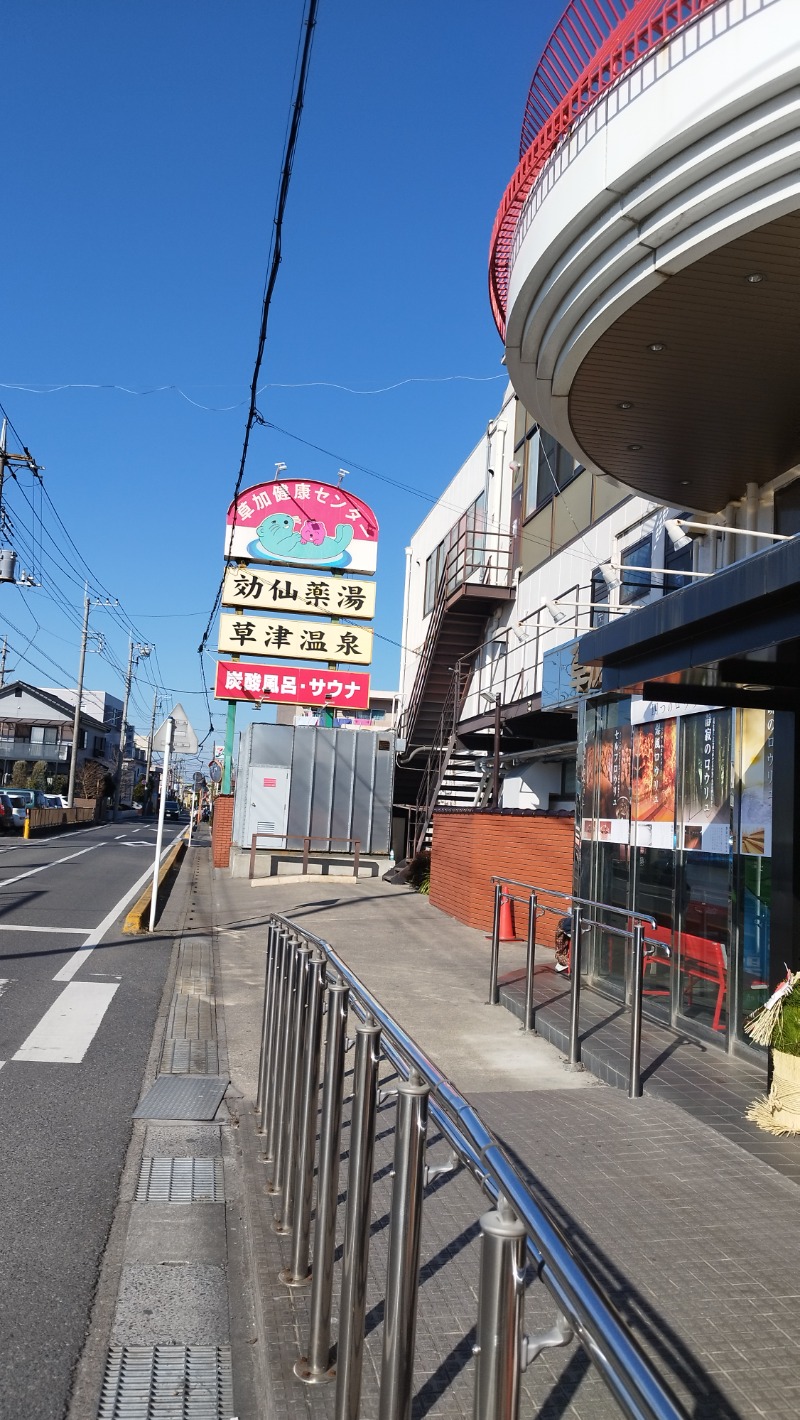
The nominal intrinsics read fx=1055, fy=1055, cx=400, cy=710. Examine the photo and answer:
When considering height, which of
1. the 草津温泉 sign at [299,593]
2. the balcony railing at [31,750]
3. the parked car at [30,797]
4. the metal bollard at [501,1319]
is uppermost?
the 草津温泉 sign at [299,593]

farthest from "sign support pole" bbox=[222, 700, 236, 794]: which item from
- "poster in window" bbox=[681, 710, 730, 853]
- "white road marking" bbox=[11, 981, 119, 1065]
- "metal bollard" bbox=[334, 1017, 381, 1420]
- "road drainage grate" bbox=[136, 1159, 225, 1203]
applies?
"metal bollard" bbox=[334, 1017, 381, 1420]

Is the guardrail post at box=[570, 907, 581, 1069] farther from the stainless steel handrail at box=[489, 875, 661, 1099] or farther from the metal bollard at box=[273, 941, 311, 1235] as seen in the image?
the metal bollard at box=[273, 941, 311, 1235]

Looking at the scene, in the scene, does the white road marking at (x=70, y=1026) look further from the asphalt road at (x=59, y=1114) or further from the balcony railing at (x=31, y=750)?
the balcony railing at (x=31, y=750)

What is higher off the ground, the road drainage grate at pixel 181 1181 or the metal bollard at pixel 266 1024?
the metal bollard at pixel 266 1024

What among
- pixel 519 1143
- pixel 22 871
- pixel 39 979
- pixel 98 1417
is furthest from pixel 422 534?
pixel 98 1417

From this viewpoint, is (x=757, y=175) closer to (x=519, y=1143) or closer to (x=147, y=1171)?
(x=519, y=1143)

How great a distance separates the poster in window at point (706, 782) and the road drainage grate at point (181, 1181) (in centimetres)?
433

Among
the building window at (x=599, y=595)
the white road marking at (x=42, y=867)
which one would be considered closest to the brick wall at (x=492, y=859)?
the building window at (x=599, y=595)

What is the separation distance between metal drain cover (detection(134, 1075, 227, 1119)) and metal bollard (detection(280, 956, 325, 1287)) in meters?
2.22

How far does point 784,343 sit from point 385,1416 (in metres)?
6.76

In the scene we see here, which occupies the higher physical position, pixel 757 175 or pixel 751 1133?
pixel 757 175

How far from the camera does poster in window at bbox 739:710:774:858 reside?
7.30 m

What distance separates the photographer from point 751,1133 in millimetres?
5805

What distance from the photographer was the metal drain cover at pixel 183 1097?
640 centimetres
